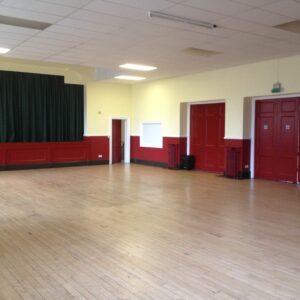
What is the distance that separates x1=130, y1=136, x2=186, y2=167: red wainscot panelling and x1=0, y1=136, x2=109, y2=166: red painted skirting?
1.12 metres

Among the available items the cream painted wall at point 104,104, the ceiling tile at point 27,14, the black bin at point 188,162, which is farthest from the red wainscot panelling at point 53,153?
the ceiling tile at point 27,14

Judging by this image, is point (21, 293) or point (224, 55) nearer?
point (21, 293)

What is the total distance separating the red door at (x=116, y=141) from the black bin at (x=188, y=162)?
137 inches

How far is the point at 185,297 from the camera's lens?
10.1 feet

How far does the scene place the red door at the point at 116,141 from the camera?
14586 millimetres

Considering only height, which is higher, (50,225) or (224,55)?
(224,55)

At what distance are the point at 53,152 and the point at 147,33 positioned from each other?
7426mm

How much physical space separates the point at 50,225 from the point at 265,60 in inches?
266

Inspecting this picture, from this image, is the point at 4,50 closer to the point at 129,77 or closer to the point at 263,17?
the point at 129,77

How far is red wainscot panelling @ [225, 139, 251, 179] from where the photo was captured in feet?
33.3

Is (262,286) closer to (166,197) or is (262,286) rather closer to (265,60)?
(166,197)

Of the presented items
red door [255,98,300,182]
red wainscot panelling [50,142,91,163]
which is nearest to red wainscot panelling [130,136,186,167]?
red wainscot panelling [50,142,91,163]

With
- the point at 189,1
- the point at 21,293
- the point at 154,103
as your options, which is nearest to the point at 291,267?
the point at 21,293

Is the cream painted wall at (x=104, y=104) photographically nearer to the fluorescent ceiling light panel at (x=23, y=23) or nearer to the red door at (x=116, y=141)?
the red door at (x=116, y=141)
